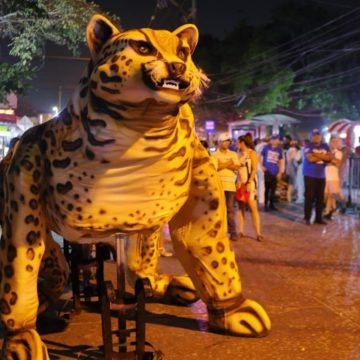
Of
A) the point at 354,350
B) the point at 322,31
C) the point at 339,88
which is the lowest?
the point at 354,350

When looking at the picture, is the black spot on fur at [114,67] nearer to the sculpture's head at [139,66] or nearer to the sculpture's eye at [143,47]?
the sculpture's head at [139,66]

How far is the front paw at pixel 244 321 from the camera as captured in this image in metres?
3.95

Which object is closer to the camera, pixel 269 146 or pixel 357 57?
pixel 269 146

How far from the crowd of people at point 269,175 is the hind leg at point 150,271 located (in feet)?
5.69

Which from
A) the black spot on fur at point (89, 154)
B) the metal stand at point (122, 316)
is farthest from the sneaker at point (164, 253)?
the black spot on fur at point (89, 154)

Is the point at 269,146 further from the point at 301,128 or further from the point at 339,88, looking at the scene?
the point at 301,128

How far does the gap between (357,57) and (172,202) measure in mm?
24551

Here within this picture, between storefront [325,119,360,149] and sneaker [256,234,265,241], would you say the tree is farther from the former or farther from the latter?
storefront [325,119,360,149]

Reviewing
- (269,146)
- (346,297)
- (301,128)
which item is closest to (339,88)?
(301,128)

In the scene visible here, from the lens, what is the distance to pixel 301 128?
34.3 meters

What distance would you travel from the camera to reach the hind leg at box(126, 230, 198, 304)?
189 inches

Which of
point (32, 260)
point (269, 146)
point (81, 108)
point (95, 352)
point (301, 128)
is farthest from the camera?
point (301, 128)

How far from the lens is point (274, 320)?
4.41 meters

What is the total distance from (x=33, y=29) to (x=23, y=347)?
6639mm
